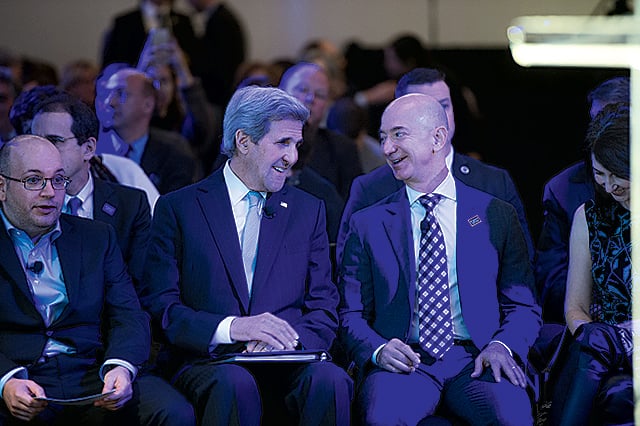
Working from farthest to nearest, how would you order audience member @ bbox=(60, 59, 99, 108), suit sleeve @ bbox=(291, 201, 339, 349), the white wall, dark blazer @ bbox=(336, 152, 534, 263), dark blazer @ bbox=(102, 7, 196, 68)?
the white wall, dark blazer @ bbox=(102, 7, 196, 68), audience member @ bbox=(60, 59, 99, 108), dark blazer @ bbox=(336, 152, 534, 263), suit sleeve @ bbox=(291, 201, 339, 349)

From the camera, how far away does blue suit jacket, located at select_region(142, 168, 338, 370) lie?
3.88 metres

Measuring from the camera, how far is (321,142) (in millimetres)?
5570

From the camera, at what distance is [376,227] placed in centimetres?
399

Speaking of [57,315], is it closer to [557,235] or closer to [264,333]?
[264,333]

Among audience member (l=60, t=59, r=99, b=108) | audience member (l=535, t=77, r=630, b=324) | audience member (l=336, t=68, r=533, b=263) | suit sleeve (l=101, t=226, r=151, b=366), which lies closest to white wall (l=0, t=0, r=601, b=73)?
audience member (l=60, t=59, r=99, b=108)

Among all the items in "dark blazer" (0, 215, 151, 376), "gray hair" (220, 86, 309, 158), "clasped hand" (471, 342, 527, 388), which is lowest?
"clasped hand" (471, 342, 527, 388)

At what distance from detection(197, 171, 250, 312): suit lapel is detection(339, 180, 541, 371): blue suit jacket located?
39 cm

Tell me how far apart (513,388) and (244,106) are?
4.57 feet

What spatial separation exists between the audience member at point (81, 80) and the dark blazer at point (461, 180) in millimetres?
2164

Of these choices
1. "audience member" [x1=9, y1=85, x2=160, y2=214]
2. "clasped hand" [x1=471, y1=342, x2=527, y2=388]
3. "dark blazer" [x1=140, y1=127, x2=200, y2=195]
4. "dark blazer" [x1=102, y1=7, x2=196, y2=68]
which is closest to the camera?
"clasped hand" [x1=471, y1=342, x2=527, y2=388]

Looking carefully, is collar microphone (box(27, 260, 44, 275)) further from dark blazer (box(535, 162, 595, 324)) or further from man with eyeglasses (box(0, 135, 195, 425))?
dark blazer (box(535, 162, 595, 324))

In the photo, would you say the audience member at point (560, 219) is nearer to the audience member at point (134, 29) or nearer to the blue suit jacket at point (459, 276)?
the blue suit jacket at point (459, 276)

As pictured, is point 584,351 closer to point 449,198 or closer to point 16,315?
point 449,198

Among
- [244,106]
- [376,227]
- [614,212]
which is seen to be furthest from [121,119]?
[614,212]
